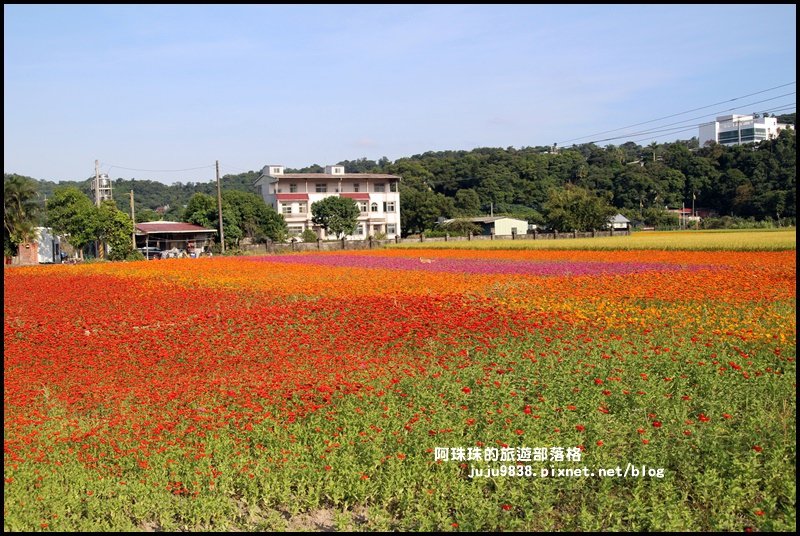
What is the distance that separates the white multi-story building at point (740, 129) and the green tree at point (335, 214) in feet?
390

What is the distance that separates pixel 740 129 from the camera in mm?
167250

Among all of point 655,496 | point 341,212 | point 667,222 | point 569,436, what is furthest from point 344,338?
point 667,222

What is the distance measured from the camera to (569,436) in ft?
20.1

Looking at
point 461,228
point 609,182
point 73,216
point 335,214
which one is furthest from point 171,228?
point 609,182

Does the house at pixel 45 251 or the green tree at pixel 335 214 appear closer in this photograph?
the house at pixel 45 251

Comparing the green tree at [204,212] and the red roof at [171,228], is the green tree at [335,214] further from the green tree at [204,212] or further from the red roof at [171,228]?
the red roof at [171,228]

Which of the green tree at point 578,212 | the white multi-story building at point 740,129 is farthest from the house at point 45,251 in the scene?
the white multi-story building at point 740,129

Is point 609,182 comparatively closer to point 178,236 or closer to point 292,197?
point 292,197

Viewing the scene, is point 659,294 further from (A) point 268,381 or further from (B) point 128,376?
(B) point 128,376

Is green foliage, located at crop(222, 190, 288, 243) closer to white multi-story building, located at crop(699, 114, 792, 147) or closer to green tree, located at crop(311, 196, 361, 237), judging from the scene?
green tree, located at crop(311, 196, 361, 237)

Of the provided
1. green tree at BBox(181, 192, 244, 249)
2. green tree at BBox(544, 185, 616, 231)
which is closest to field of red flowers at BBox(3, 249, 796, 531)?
green tree at BBox(181, 192, 244, 249)

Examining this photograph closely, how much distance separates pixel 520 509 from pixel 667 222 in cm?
7728

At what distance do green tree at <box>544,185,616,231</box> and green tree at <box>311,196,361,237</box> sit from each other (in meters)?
19.6

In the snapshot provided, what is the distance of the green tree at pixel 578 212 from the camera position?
66875mm
